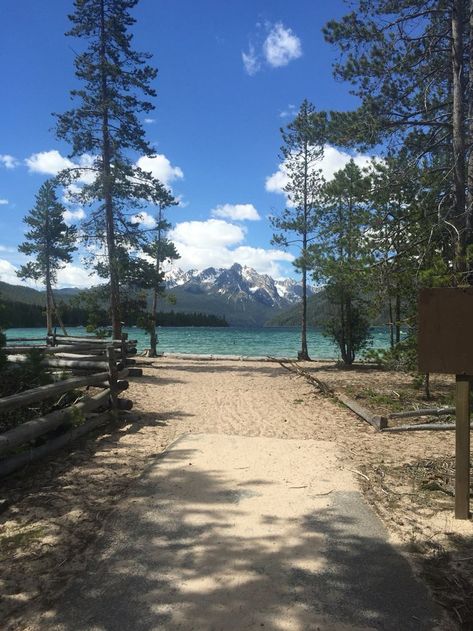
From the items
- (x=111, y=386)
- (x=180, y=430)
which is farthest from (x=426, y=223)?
(x=111, y=386)

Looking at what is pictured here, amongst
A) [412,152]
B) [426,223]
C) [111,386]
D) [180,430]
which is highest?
[412,152]

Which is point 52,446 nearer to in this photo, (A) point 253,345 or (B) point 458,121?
(B) point 458,121

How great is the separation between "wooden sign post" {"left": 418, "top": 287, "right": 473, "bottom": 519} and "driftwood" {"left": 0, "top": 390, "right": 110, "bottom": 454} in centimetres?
448

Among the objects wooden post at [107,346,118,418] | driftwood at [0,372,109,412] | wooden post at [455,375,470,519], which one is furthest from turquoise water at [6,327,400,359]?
driftwood at [0,372,109,412]

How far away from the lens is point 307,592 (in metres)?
2.95

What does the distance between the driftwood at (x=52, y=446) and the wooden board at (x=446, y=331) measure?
4.63 m

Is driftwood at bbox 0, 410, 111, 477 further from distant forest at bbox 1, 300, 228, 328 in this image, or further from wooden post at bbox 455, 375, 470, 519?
distant forest at bbox 1, 300, 228, 328

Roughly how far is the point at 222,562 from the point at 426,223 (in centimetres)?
806

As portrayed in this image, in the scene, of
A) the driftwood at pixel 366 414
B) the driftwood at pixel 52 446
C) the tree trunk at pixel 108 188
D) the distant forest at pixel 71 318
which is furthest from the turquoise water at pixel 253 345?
the distant forest at pixel 71 318

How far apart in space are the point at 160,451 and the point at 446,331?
4.32m

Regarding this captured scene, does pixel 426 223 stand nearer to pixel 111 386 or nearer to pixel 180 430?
pixel 180 430

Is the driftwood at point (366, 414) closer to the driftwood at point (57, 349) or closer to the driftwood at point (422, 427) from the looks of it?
the driftwood at point (422, 427)

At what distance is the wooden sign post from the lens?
417cm

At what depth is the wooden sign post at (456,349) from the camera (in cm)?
417
